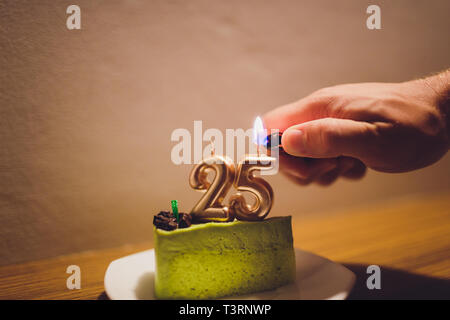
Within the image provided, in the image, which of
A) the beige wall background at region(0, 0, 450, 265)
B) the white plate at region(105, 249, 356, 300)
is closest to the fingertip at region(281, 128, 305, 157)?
the white plate at region(105, 249, 356, 300)

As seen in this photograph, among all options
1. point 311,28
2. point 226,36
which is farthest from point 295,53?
point 226,36

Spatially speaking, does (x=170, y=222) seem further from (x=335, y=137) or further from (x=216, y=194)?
(x=335, y=137)

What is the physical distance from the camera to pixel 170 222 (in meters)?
0.95

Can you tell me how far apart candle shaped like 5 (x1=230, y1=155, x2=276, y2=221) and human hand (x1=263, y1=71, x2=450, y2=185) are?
0.45 ft

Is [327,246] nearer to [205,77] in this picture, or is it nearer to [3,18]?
[205,77]

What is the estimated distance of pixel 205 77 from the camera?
1.66m

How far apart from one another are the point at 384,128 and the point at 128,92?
1.04 m

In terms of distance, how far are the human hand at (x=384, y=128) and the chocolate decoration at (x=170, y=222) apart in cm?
39

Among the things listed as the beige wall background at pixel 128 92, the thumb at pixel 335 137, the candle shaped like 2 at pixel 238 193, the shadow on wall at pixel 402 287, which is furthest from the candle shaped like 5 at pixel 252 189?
the beige wall background at pixel 128 92

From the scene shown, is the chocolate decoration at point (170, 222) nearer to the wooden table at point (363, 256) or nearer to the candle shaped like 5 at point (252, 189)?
the candle shaped like 5 at point (252, 189)

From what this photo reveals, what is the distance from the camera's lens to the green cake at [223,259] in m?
0.93

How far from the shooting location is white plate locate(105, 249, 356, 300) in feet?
2.85

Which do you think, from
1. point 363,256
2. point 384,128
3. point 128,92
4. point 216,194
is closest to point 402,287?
point 363,256

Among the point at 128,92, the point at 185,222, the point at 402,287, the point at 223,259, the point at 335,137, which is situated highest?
the point at 128,92
